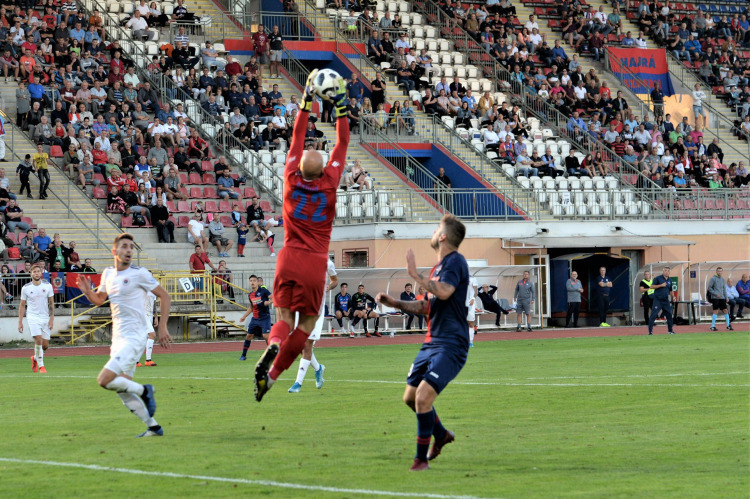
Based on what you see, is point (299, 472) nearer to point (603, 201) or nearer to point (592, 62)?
point (603, 201)

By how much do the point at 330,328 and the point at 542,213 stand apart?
359 inches

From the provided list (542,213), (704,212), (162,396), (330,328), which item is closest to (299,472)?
(162,396)

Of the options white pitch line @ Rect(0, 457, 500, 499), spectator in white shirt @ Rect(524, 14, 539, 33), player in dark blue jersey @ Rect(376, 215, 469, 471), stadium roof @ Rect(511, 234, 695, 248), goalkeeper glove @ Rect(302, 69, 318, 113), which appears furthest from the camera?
spectator in white shirt @ Rect(524, 14, 539, 33)

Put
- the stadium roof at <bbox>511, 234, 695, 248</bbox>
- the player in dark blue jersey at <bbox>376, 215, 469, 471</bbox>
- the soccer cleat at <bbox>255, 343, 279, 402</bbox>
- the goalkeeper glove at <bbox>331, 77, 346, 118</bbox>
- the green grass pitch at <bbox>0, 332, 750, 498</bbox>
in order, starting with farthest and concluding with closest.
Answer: the stadium roof at <bbox>511, 234, 695, 248</bbox>
the goalkeeper glove at <bbox>331, 77, 346, 118</bbox>
the soccer cleat at <bbox>255, 343, 279, 402</bbox>
the player in dark blue jersey at <bbox>376, 215, 469, 471</bbox>
the green grass pitch at <bbox>0, 332, 750, 498</bbox>

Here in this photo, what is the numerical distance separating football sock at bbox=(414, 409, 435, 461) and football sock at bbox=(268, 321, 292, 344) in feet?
6.36

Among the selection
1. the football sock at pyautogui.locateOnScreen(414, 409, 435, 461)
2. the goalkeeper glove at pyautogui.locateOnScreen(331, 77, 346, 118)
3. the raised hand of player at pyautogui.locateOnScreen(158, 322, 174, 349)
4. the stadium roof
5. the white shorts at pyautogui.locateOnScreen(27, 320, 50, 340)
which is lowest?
the football sock at pyautogui.locateOnScreen(414, 409, 435, 461)

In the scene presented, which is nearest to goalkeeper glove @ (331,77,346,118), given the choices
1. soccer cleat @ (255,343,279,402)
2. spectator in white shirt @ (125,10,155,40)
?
soccer cleat @ (255,343,279,402)

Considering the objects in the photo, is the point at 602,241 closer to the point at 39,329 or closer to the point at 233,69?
the point at 233,69

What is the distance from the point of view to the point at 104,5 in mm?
43656

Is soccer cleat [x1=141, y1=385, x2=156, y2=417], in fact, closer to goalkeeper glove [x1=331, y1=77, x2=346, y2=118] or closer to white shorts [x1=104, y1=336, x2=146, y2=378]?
white shorts [x1=104, y1=336, x2=146, y2=378]

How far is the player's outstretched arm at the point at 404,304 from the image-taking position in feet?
29.2

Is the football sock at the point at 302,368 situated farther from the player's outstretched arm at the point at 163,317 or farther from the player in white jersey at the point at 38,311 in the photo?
the player in white jersey at the point at 38,311

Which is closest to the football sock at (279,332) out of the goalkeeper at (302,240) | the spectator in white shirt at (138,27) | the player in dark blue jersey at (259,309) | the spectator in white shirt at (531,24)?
the goalkeeper at (302,240)

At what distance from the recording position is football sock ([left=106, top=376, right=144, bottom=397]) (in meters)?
11.0
